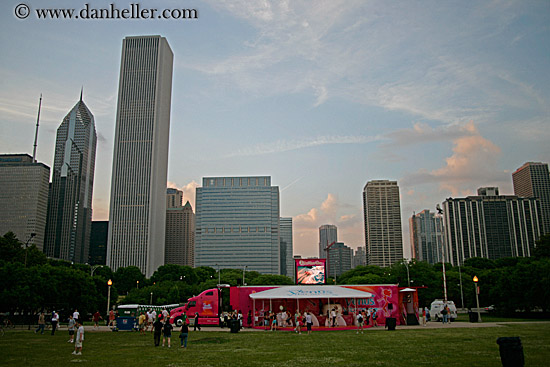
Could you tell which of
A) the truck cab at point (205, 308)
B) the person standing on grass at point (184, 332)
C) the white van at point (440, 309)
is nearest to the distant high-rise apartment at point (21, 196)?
the truck cab at point (205, 308)

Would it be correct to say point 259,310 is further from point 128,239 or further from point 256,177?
point 256,177

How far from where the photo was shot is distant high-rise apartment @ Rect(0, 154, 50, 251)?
183500 millimetres

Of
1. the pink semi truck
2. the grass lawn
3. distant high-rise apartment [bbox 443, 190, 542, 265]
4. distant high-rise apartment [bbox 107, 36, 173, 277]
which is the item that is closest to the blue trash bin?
the pink semi truck

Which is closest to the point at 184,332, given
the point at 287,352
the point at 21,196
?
Answer: the point at 287,352

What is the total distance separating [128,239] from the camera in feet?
526

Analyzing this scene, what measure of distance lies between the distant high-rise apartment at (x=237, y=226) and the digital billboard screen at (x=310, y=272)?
15282 cm

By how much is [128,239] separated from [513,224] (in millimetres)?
155346

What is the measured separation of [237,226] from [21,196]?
96190 millimetres

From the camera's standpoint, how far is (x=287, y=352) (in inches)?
728

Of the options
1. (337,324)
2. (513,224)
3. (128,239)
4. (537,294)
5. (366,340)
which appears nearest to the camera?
(366,340)

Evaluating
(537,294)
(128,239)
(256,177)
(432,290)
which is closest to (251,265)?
(256,177)

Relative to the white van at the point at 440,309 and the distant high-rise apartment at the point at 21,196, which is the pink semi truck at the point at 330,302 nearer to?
the white van at the point at 440,309

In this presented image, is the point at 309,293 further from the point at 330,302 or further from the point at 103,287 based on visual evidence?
the point at 103,287

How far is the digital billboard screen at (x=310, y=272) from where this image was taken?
37.3 m
